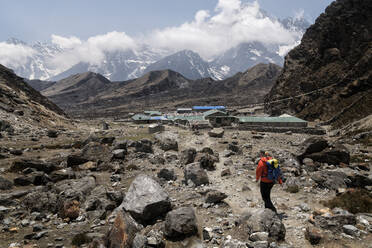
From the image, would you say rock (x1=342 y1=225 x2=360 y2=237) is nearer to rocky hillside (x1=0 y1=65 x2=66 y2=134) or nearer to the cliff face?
rocky hillside (x1=0 y1=65 x2=66 y2=134)

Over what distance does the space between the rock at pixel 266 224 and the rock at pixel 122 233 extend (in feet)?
13.2

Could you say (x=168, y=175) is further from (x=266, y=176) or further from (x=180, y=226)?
(x=266, y=176)

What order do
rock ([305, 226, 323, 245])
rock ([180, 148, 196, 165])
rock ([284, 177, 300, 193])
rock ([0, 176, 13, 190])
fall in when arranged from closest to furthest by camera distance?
rock ([305, 226, 323, 245]), rock ([284, 177, 300, 193]), rock ([0, 176, 13, 190]), rock ([180, 148, 196, 165])

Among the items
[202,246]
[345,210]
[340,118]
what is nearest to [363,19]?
[340,118]

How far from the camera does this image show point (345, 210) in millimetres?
8656

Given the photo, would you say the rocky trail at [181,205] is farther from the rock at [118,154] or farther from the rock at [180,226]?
the rock at [118,154]

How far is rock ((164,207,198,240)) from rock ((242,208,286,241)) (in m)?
1.93

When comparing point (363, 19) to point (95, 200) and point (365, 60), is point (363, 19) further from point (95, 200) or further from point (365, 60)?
point (95, 200)

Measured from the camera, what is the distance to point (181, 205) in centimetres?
1097

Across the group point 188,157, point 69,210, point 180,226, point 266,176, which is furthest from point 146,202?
point 188,157

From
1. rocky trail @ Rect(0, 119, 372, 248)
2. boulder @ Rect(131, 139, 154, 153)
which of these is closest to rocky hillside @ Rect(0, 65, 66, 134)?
rocky trail @ Rect(0, 119, 372, 248)

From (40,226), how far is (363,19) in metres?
88.8

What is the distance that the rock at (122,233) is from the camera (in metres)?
7.39

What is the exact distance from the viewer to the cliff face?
167ft
